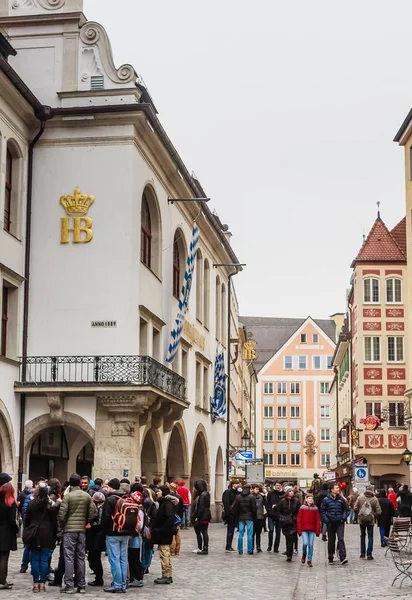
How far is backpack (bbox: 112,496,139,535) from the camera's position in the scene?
1622 centimetres

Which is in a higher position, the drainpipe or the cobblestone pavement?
the drainpipe

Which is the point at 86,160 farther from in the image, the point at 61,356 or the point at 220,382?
the point at 220,382

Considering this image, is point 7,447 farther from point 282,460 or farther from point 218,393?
point 282,460

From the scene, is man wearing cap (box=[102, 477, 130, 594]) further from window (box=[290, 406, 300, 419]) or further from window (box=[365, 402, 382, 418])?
window (box=[290, 406, 300, 419])

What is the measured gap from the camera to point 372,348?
214 ft

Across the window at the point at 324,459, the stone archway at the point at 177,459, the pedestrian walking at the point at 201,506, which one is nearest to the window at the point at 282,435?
the window at the point at 324,459

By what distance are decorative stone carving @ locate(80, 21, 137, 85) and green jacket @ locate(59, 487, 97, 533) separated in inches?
667

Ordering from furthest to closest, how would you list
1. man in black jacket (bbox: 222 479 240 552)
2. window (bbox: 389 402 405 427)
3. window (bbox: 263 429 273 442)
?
1. window (bbox: 263 429 273 442)
2. window (bbox: 389 402 405 427)
3. man in black jacket (bbox: 222 479 240 552)

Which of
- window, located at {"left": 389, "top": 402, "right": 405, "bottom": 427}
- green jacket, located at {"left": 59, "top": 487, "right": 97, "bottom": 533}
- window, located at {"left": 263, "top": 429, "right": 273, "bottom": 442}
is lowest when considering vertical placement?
green jacket, located at {"left": 59, "top": 487, "right": 97, "bottom": 533}

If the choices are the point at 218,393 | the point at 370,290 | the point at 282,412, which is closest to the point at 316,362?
the point at 282,412

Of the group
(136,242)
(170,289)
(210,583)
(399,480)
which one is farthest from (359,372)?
(210,583)

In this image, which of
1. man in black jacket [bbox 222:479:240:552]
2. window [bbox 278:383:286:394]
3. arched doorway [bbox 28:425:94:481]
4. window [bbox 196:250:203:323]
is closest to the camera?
man in black jacket [bbox 222:479:240:552]

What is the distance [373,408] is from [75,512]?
163ft

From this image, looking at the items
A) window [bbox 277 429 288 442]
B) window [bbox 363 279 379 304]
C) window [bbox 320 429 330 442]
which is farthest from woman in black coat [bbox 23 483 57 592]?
window [bbox 320 429 330 442]
